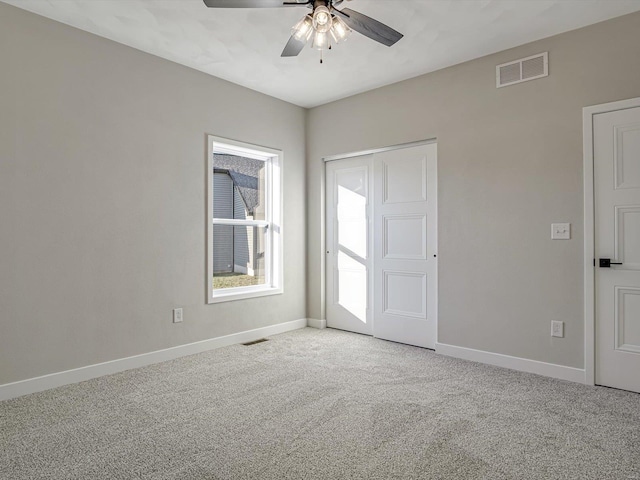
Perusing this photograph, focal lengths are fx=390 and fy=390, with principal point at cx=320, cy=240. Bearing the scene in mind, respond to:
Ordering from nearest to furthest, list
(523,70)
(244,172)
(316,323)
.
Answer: (523,70), (244,172), (316,323)

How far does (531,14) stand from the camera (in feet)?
9.42

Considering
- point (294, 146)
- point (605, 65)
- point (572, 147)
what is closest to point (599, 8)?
point (605, 65)

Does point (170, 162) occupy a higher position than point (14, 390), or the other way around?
point (170, 162)

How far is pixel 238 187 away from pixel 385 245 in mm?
1798

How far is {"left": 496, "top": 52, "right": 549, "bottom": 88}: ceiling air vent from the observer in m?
3.23

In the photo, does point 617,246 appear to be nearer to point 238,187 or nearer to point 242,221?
→ point 242,221

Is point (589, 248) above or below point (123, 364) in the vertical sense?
above

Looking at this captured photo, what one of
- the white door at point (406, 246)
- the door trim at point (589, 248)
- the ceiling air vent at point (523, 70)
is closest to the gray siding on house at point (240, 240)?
the white door at point (406, 246)

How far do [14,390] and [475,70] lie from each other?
455 cm

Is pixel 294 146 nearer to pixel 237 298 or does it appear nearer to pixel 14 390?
pixel 237 298

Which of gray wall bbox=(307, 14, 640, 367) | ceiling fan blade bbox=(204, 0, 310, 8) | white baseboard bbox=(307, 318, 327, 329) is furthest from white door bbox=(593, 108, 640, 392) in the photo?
white baseboard bbox=(307, 318, 327, 329)

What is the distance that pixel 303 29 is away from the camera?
234 centimetres

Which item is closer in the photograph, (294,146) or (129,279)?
(129,279)

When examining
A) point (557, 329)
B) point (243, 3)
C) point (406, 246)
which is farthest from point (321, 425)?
point (243, 3)
